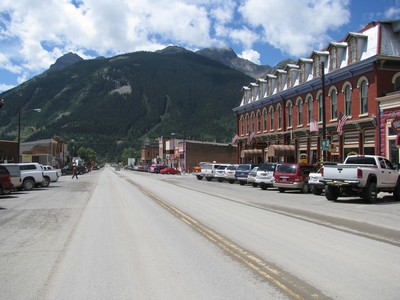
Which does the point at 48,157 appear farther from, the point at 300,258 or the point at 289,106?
the point at 300,258

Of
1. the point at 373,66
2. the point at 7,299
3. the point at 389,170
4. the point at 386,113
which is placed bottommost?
the point at 7,299

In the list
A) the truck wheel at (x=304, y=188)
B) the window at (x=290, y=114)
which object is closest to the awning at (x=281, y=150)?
the window at (x=290, y=114)

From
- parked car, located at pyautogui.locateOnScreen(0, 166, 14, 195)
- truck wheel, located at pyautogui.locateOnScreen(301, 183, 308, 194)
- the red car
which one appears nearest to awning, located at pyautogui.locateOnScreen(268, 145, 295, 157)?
truck wheel, located at pyautogui.locateOnScreen(301, 183, 308, 194)


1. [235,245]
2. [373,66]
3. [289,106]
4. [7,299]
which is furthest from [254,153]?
[7,299]

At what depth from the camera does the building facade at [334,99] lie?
32625mm

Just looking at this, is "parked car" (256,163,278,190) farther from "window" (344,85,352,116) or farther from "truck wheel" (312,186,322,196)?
Answer: "window" (344,85,352,116)

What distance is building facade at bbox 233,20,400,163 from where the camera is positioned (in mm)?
32625

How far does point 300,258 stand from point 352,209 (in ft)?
Answer: 35.2

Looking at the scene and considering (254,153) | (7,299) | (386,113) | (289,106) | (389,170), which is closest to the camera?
(7,299)

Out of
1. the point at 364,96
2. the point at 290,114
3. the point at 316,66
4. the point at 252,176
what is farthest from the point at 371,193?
the point at 290,114

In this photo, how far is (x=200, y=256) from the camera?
341 inches

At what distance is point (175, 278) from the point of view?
23.1 ft

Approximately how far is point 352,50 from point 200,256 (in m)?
31.4

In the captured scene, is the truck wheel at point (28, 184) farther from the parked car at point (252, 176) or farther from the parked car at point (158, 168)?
the parked car at point (158, 168)
